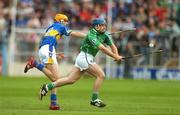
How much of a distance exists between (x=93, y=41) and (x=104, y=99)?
4993 millimetres

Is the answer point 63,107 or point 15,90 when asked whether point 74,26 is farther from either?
point 63,107

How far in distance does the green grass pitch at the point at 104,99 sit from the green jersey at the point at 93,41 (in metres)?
1.58

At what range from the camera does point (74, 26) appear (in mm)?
39812

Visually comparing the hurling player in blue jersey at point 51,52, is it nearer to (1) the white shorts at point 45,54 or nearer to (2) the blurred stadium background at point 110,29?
(1) the white shorts at point 45,54

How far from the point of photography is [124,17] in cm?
3906

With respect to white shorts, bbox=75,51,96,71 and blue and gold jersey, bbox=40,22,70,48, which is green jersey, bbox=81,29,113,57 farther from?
blue and gold jersey, bbox=40,22,70,48

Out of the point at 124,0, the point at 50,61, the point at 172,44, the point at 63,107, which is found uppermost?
the point at 124,0

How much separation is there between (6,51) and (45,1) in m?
3.50

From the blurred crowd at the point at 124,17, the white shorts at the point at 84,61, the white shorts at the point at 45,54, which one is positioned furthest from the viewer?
the blurred crowd at the point at 124,17

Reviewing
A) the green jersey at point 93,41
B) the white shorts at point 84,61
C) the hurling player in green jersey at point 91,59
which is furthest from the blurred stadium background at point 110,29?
the white shorts at point 84,61

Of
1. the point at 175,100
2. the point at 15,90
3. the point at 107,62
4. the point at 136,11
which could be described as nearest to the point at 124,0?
the point at 136,11

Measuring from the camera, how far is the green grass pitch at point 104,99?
61.2ft

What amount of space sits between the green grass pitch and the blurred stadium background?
4.54 m

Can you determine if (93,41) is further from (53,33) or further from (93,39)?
(53,33)
